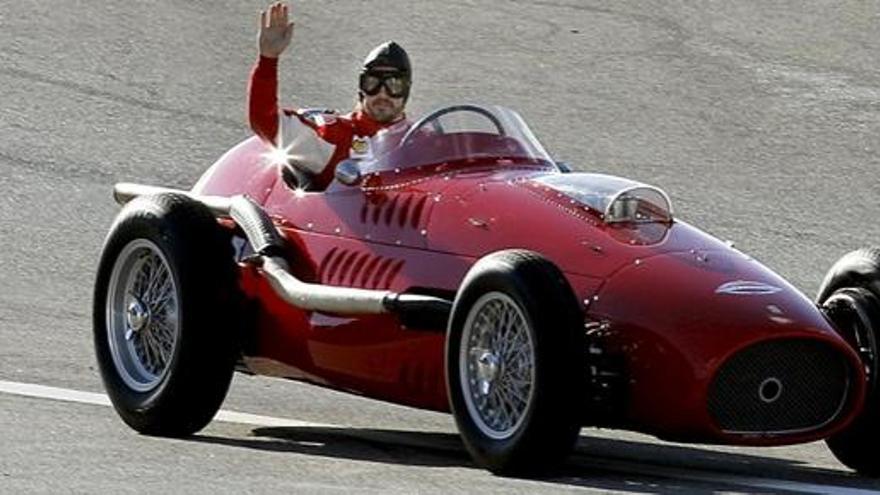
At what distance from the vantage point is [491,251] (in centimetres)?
967

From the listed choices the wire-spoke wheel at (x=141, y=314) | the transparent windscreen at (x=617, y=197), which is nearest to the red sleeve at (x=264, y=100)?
the wire-spoke wheel at (x=141, y=314)

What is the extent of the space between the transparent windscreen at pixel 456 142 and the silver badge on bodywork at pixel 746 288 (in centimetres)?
144

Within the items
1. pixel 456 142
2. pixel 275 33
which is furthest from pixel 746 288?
pixel 275 33

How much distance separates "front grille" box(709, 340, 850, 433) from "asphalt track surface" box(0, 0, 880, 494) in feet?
0.76

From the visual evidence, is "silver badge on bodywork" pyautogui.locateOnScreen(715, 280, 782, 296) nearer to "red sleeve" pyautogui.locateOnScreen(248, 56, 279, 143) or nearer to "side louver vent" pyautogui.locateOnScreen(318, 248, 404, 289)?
"side louver vent" pyautogui.locateOnScreen(318, 248, 404, 289)

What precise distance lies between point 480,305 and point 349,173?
1.39 meters

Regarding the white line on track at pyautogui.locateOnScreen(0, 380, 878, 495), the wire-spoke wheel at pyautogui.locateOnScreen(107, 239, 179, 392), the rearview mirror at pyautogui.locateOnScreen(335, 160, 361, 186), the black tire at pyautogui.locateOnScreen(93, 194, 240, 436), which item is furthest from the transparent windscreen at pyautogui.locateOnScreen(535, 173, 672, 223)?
the wire-spoke wheel at pyautogui.locateOnScreen(107, 239, 179, 392)

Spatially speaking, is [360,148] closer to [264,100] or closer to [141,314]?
[264,100]

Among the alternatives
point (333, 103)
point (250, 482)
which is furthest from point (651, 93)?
point (250, 482)

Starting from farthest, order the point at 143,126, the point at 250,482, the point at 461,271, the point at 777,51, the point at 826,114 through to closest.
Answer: the point at 777,51, the point at 826,114, the point at 143,126, the point at 461,271, the point at 250,482

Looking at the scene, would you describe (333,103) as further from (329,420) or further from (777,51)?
(329,420)

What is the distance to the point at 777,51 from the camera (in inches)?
737

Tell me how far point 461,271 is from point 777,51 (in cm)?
942

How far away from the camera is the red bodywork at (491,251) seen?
9172 millimetres
